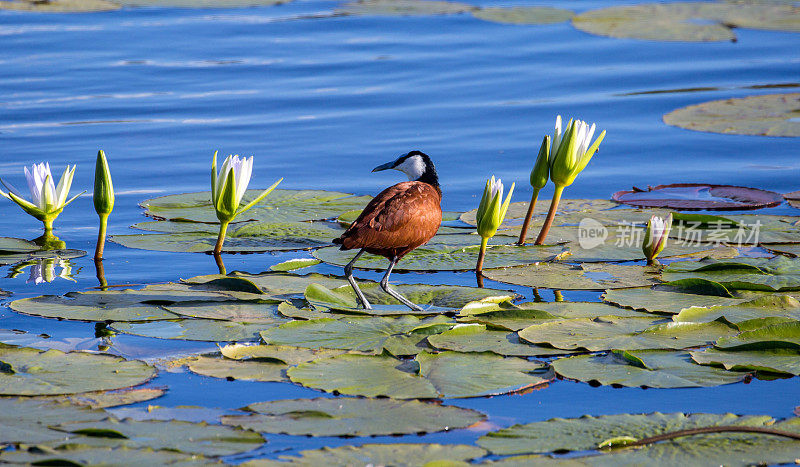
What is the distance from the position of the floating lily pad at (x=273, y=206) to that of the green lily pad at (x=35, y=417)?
294 centimetres

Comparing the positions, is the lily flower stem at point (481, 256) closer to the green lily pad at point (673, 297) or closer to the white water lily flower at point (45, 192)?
the green lily pad at point (673, 297)

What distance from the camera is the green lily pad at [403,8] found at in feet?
51.3

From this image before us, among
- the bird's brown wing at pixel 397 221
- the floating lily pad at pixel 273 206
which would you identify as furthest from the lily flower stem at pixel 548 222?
→ the floating lily pad at pixel 273 206

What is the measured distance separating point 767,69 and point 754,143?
3.22 metres

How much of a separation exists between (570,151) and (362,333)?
1.97 m

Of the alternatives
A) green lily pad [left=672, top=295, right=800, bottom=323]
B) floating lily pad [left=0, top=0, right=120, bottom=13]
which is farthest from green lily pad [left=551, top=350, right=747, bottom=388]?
floating lily pad [left=0, top=0, right=120, bottom=13]

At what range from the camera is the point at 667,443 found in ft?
10.1

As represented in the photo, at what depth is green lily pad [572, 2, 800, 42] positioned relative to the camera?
1350 cm

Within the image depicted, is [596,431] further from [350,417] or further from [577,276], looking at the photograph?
[577,276]

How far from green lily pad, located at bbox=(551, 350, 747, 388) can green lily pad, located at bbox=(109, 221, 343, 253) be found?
2362 mm

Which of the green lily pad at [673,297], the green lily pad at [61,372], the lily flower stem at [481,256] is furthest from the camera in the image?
the lily flower stem at [481,256]

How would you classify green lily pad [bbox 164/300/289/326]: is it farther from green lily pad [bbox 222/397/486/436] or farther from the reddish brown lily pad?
the reddish brown lily pad

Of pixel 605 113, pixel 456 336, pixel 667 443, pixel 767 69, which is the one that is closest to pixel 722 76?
pixel 767 69

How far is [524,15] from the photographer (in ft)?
50.3
